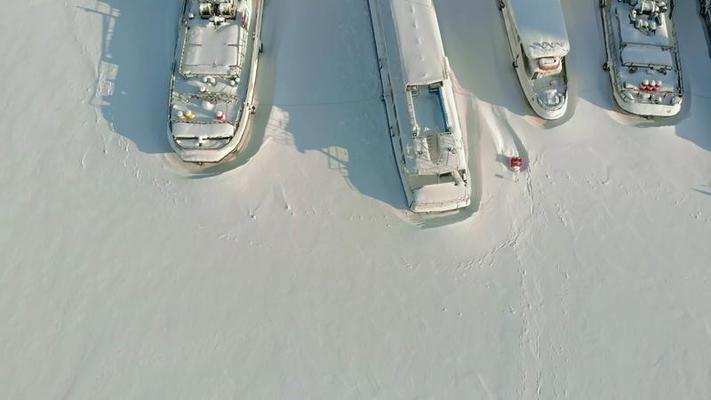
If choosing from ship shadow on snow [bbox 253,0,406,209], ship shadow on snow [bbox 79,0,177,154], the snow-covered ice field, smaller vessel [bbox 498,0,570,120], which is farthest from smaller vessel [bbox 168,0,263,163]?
smaller vessel [bbox 498,0,570,120]

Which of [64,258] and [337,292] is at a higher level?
[64,258]

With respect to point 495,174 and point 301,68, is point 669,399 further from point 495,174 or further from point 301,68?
point 301,68

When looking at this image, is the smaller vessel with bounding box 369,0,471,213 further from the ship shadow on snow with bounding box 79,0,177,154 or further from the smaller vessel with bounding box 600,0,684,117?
the ship shadow on snow with bounding box 79,0,177,154

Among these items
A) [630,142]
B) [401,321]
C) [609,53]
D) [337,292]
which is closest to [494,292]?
[401,321]

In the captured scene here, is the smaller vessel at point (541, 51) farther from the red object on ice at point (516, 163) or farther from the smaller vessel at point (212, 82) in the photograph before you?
the smaller vessel at point (212, 82)

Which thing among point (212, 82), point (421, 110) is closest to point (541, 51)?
point (421, 110)
